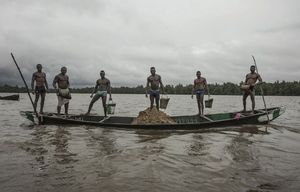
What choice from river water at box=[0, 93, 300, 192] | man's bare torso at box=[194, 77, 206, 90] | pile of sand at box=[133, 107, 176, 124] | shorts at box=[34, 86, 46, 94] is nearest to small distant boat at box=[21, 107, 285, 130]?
pile of sand at box=[133, 107, 176, 124]

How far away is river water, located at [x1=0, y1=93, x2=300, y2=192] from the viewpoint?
5.70 m

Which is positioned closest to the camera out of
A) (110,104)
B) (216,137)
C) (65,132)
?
(216,137)

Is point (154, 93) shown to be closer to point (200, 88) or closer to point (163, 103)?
point (163, 103)

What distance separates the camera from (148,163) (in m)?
7.16

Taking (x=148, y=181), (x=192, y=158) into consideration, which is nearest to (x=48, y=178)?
(x=148, y=181)

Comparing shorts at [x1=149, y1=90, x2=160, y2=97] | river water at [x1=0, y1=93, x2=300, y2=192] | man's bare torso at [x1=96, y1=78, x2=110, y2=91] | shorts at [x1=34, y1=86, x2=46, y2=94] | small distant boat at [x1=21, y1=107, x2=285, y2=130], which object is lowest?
river water at [x1=0, y1=93, x2=300, y2=192]

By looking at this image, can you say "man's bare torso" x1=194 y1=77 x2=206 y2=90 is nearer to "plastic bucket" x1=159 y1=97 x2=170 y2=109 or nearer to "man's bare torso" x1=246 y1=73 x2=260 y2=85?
"plastic bucket" x1=159 y1=97 x2=170 y2=109

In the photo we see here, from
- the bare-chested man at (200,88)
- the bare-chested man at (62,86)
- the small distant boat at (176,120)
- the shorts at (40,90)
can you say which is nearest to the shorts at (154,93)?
the small distant boat at (176,120)

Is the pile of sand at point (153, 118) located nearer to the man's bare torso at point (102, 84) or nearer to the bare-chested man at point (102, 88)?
the bare-chested man at point (102, 88)

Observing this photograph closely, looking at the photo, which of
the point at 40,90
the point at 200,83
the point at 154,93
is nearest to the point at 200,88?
the point at 200,83

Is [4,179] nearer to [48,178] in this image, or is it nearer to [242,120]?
[48,178]

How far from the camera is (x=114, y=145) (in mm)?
9664

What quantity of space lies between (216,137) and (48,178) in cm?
686

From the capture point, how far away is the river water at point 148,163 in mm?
5699
